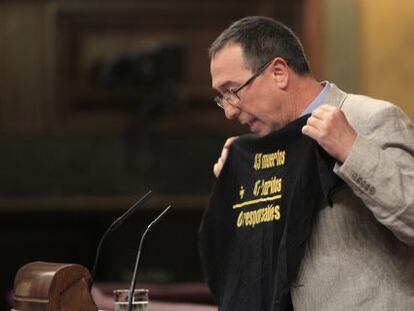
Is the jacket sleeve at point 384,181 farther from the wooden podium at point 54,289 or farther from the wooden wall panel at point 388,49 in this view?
the wooden wall panel at point 388,49

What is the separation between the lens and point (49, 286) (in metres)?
2.06

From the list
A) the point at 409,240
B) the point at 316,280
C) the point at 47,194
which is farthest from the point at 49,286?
the point at 47,194

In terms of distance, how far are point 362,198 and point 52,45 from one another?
4709 millimetres

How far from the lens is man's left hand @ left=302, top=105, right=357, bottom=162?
213 cm

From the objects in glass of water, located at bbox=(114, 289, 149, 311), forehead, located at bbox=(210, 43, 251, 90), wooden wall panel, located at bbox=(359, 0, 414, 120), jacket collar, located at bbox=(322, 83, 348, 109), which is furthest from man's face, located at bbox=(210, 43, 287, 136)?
wooden wall panel, located at bbox=(359, 0, 414, 120)

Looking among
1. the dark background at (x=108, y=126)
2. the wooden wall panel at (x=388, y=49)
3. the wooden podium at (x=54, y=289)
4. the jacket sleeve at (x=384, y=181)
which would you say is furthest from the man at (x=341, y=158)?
the wooden wall panel at (x=388, y=49)

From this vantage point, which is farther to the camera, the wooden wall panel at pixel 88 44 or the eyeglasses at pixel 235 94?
the wooden wall panel at pixel 88 44

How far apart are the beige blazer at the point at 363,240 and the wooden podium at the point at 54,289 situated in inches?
19.6

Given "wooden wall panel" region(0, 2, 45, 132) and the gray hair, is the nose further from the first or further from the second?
"wooden wall panel" region(0, 2, 45, 132)

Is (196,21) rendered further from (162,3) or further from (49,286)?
(49,286)

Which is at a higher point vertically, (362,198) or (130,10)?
(130,10)

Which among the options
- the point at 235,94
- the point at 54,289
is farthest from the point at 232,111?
the point at 54,289

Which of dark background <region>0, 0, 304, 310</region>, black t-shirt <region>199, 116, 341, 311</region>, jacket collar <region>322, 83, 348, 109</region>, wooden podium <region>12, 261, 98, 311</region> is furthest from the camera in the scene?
dark background <region>0, 0, 304, 310</region>

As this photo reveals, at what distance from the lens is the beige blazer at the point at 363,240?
213 cm
